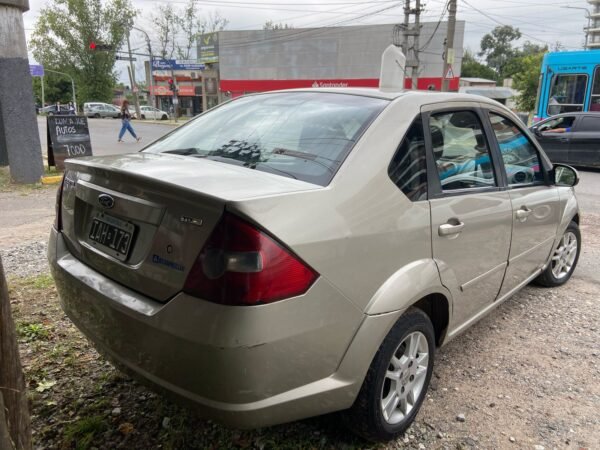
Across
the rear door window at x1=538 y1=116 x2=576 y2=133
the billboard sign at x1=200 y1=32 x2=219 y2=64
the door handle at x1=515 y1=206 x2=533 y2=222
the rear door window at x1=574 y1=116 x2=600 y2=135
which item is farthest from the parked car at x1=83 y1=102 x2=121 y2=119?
the door handle at x1=515 y1=206 x2=533 y2=222

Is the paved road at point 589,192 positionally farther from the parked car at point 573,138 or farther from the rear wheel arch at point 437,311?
the rear wheel arch at point 437,311

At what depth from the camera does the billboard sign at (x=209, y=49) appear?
2026 inches

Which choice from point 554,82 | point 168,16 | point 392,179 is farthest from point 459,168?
point 168,16

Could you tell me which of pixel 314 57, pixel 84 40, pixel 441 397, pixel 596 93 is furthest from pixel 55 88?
pixel 441 397

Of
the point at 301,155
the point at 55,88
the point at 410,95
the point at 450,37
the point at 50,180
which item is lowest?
the point at 50,180

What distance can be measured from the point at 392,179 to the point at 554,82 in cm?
1485

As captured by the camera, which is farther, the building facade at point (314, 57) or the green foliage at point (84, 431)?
the building facade at point (314, 57)

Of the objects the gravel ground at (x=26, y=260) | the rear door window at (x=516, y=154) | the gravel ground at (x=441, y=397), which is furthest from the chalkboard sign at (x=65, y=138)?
the rear door window at (x=516, y=154)

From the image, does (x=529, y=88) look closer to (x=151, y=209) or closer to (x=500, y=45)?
(x=151, y=209)

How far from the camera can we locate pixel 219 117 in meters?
3.00

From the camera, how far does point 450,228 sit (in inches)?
96.9

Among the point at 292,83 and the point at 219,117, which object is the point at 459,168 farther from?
the point at 292,83

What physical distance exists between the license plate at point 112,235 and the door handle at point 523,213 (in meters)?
2.42

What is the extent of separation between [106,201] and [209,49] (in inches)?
2179
